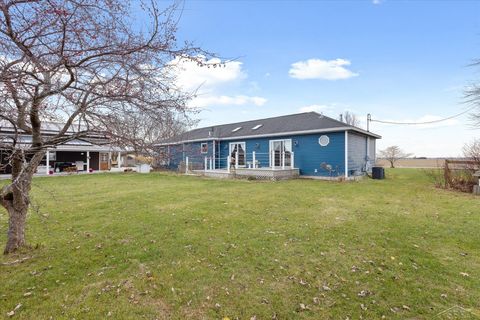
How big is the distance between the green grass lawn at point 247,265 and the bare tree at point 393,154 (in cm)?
2703

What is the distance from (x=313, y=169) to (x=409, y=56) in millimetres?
7961

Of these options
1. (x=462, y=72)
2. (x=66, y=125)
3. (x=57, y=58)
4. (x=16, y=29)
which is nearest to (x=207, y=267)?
(x=66, y=125)

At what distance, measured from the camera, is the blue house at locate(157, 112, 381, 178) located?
13.3m

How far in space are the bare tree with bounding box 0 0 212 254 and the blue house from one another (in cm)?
798

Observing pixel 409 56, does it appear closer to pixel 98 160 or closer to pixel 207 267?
pixel 207 267

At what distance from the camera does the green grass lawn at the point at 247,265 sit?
2.58m

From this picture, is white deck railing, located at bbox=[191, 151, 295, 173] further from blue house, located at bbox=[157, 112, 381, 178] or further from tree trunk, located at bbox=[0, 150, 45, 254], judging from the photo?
tree trunk, located at bbox=[0, 150, 45, 254]

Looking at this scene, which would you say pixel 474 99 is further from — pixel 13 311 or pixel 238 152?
pixel 13 311

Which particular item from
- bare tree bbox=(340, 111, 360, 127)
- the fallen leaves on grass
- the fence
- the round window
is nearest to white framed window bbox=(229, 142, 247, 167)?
the round window

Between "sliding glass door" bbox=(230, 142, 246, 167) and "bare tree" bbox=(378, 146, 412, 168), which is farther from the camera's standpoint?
"bare tree" bbox=(378, 146, 412, 168)

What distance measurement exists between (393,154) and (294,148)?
21861mm

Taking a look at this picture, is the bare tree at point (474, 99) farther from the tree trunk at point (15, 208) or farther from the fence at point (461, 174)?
the tree trunk at point (15, 208)

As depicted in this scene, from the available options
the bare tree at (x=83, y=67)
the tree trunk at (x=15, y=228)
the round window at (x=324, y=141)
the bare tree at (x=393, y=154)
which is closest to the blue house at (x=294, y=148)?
the round window at (x=324, y=141)

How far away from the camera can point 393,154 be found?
29.5m
